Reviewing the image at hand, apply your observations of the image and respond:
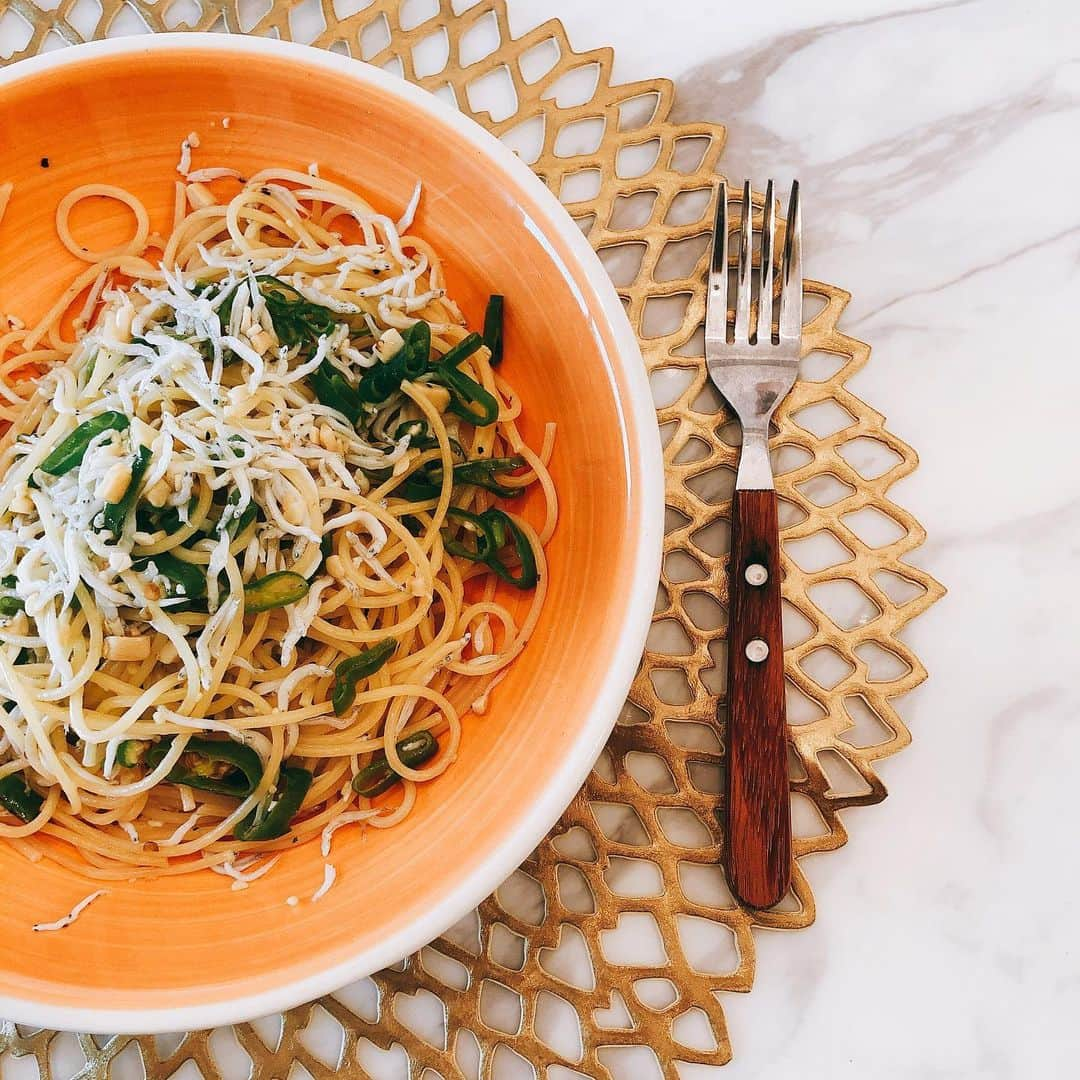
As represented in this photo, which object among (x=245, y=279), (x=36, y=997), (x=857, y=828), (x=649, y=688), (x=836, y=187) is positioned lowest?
(x=36, y=997)

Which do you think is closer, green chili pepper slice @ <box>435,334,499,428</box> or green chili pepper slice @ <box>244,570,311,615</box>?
green chili pepper slice @ <box>244,570,311,615</box>

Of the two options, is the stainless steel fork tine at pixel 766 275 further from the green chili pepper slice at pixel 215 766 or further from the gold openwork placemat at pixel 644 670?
the green chili pepper slice at pixel 215 766

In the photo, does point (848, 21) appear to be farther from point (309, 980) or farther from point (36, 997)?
point (36, 997)

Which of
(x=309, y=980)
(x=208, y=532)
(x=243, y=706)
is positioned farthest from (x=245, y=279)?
(x=309, y=980)

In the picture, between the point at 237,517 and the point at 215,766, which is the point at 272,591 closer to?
the point at 237,517

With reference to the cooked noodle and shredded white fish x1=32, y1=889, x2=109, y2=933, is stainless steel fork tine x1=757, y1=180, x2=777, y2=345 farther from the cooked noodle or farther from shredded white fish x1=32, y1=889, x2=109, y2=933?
shredded white fish x1=32, y1=889, x2=109, y2=933

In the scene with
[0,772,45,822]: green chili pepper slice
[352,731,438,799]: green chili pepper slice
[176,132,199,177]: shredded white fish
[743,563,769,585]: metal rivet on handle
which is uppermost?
[176,132,199,177]: shredded white fish

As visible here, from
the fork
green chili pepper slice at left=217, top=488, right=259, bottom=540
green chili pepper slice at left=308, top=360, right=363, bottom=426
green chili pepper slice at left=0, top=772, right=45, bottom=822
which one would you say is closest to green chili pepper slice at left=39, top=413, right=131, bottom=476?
green chili pepper slice at left=217, top=488, right=259, bottom=540
